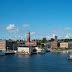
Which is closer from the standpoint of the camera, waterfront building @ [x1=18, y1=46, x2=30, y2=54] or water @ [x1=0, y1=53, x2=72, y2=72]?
water @ [x1=0, y1=53, x2=72, y2=72]

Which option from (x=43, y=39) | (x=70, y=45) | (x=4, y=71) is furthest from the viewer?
(x=43, y=39)

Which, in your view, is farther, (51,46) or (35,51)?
(51,46)

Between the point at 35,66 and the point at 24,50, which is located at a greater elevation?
the point at 24,50

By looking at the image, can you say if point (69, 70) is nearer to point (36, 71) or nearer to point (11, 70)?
point (36, 71)

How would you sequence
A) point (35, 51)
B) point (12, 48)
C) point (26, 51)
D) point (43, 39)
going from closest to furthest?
point (26, 51)
point (35, 51)
point (12, 48)
point (43, 39)

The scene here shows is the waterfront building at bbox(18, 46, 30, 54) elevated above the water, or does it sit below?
above

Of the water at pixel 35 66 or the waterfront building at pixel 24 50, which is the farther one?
the waterfront building at pixel 24 50

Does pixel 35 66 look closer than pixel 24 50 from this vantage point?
Yes

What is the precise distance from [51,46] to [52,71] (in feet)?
283

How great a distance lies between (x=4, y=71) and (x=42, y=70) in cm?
385

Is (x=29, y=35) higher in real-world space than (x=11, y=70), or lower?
higher

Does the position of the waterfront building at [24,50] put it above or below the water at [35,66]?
above

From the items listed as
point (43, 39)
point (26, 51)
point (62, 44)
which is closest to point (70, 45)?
point (62, 44)

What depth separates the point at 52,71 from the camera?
31938 millimetres
